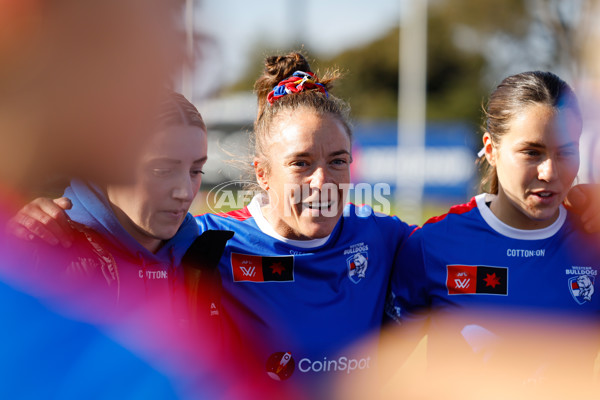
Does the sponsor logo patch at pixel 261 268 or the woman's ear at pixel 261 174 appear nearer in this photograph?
the sponsor logo patch at pixel 261 268

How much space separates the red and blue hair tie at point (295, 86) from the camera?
3004 mm

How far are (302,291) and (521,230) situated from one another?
1.09 meters

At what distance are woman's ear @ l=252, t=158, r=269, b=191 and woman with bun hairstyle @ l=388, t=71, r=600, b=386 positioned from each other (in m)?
0.75

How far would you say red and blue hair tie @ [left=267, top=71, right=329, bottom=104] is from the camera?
3.00m

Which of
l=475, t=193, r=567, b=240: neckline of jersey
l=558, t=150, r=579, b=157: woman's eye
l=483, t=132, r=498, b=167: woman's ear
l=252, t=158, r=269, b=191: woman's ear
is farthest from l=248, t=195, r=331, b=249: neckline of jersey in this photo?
l=558, t=150, r=579, b=157: woman's eye

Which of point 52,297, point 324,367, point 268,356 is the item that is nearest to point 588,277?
point 324,367

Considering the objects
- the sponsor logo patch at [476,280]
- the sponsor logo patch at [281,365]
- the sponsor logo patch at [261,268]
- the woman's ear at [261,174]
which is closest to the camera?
the sponsor logo patch at [281,365]

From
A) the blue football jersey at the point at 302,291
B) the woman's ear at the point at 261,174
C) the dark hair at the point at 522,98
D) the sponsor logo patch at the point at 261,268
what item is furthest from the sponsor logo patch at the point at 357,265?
the dark hair at the point at 522,98

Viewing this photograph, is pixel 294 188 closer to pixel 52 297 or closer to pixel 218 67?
pixel 218 67

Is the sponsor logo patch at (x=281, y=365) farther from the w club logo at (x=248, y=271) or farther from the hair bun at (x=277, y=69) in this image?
the hair bun at (x=277, y=69)

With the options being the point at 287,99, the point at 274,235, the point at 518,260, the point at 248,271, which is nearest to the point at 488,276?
the point at 518,260

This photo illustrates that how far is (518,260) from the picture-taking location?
9.72 feet

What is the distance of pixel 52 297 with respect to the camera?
0.64 meters

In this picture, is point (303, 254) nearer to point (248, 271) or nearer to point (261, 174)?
point (248, 271)
